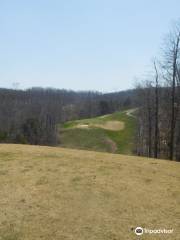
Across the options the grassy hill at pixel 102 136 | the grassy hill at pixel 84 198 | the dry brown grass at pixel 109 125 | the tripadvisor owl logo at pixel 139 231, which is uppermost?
the grassy hill at pixel 84 198

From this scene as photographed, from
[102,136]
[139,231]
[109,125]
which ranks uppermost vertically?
[139,231]

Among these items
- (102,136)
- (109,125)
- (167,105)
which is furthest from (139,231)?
(109,125)

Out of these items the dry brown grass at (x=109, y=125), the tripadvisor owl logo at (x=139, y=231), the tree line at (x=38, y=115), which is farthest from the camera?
the dry brown grass at (x=109, y=125)

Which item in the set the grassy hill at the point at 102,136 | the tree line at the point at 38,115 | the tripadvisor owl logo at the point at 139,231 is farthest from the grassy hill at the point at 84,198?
the tree line at the point at 38,115

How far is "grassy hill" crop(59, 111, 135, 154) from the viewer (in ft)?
200

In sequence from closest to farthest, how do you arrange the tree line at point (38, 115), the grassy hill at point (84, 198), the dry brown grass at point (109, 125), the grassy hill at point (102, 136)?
1. the grassy hill at point (84, 198)
2. the grassy hill at point (102, 136)
3. the tree line at point (38, 115)
4. the dry brown grass at point (109, 125)

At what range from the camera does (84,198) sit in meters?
10.2

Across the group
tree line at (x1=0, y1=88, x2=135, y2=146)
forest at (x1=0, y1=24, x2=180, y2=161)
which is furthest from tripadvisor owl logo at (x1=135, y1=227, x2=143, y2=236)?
tree line at (x1=0, y1=88, x2=135, y2=146)

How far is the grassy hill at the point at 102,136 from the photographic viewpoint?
61078 millimetres

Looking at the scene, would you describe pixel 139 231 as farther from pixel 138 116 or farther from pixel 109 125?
pixel 109 125

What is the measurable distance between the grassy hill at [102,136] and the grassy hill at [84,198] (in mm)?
43297

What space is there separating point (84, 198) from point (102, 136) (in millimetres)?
55955

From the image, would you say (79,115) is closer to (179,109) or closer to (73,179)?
(179,109)

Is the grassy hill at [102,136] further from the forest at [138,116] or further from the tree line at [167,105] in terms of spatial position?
the tree line at [167,105]
